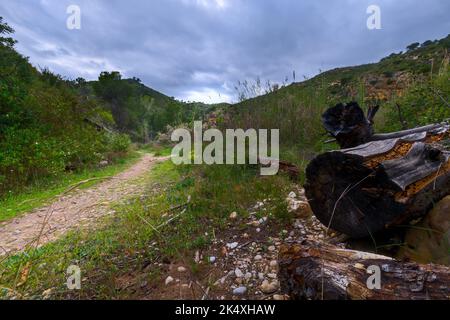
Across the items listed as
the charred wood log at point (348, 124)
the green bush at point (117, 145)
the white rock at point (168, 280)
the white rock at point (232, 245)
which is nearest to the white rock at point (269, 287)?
the white rock at point (232, 245)

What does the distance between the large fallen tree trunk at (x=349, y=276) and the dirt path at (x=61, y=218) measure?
1.98 metres

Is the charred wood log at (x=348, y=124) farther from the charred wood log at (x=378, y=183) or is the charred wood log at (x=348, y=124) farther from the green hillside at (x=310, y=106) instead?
the green hillside at (x=310, y=106)

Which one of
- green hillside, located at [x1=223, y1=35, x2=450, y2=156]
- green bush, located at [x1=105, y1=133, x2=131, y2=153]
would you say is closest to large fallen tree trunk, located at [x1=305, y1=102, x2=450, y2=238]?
green hillside, located at [x1=223, y1=35, x2=450, y2=156]

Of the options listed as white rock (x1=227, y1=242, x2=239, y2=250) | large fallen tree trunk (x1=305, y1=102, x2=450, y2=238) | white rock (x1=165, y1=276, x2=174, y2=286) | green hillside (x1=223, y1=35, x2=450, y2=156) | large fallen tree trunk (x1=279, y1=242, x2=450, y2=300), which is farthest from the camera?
green hillside (x1=223, y1=35, x2=450, y2=156)

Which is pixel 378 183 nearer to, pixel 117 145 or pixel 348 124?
pixel 348 124

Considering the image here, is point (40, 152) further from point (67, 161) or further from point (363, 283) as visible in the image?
point (363, 283)

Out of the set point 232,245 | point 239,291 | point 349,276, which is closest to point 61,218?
point 232,245

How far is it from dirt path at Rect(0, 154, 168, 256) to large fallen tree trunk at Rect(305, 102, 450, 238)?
6.78 ft

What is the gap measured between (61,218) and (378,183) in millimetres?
3915

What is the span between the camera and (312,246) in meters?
1.58

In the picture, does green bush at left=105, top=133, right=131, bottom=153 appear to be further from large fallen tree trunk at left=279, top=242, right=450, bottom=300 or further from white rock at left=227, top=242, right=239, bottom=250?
large fallen tree trunk at left=279, top=242, right=450, bottom=300

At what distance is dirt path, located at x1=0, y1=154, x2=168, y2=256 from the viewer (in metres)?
3.09
